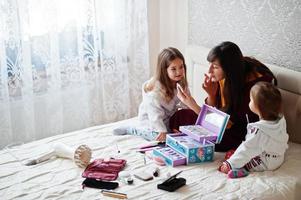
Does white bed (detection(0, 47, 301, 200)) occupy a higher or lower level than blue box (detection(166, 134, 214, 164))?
lower

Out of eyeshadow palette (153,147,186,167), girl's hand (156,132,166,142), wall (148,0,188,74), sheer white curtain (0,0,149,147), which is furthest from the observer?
wall (148,0,188,74)

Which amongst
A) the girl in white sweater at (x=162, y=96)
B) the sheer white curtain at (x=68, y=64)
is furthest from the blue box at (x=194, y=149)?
the sheer white curtain at (x=68, y=64)

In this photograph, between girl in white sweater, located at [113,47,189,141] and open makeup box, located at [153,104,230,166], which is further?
girl in white sweater, located at [113,47,189,141]

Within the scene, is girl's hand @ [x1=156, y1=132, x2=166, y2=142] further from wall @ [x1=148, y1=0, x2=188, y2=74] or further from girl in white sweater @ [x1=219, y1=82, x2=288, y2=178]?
wall @ [x1=148, y1=0, x2=188, y2=74]

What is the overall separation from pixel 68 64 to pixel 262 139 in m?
1.51

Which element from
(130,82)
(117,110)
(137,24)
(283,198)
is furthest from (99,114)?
(283,198)

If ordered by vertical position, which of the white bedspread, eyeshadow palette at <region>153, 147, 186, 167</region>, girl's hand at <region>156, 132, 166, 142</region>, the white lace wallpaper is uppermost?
the white lace wallpaper

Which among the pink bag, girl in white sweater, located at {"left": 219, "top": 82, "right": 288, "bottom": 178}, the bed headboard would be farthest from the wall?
the pink bag

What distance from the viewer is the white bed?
76.0 inches

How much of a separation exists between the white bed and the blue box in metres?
0.04

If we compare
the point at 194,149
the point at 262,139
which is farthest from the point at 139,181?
the point at 262,139

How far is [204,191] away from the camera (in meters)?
1.94

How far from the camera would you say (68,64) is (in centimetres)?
302

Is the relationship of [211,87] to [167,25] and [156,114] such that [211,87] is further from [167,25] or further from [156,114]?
[167,25]
